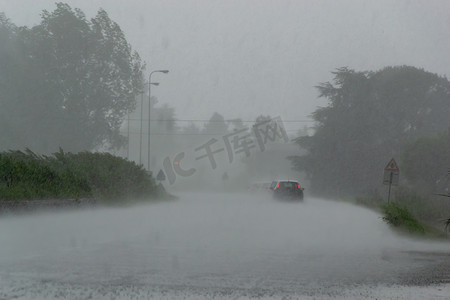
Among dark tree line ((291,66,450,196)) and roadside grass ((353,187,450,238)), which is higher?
dark tree line ((291,66,450,196))

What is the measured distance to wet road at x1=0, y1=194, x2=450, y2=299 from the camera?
264 inches

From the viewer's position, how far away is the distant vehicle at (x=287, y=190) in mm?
32625

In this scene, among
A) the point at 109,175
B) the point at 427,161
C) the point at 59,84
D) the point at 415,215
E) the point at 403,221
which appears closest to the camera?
the point at 403,221

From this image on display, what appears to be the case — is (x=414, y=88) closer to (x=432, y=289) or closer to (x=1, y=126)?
(x=1, y=126)

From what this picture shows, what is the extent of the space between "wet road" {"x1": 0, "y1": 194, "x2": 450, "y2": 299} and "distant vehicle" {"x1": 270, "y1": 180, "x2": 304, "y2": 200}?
56.6 ft

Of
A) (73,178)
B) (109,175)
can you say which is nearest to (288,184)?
(109,175)

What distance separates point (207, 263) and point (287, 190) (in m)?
24.3

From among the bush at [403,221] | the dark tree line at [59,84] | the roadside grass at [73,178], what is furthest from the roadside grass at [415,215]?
the dark tree line at [59,84]

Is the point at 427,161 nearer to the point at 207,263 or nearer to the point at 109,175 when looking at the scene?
the point at 109,175

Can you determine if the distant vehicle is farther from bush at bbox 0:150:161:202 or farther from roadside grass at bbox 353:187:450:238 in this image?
bush at bbox 0:150:161:202

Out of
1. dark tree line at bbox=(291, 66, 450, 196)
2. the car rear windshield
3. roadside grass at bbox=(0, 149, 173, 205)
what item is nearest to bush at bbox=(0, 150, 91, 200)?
roadside grass at bbox=(0, 149, 173, 205)

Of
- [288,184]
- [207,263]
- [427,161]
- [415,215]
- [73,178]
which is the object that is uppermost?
[427,161]

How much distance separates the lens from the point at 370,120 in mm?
57719

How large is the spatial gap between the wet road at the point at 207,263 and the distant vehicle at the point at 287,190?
17245mm
